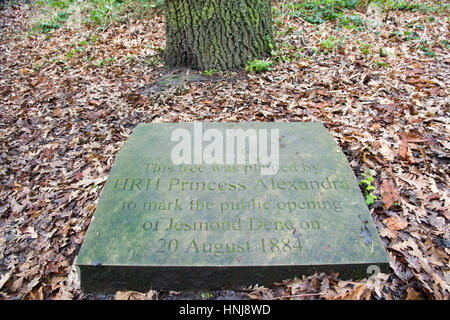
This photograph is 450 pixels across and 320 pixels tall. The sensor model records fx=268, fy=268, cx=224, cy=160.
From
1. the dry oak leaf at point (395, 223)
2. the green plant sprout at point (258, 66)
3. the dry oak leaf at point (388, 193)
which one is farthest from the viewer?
the green plant sprout at point (258, 66)

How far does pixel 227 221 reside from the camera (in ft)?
7.64

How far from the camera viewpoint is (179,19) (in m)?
4.84

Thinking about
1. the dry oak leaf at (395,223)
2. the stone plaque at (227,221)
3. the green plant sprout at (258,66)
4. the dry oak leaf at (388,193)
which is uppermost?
the green plant sprout at (258,66)

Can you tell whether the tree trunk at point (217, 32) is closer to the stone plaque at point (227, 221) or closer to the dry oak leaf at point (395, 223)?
the stone plaque at point (227, 221)

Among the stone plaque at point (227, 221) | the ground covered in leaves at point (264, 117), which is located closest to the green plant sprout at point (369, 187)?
the ground covered in leaves at point (264, 117)

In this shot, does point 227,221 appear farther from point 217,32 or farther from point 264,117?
point 217,32

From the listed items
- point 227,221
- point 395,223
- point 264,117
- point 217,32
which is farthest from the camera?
point 217,32

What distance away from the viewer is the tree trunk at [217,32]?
15.4 ft

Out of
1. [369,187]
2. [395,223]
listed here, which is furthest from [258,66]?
[395,223]

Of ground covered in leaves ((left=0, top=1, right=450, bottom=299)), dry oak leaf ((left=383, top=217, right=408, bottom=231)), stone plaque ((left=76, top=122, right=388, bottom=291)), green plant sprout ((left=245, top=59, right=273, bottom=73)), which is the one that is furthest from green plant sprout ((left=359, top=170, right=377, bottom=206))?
green plant sprout ((left=245, top=59, right=273, bottom=73))

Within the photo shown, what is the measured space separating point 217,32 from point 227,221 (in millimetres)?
3741

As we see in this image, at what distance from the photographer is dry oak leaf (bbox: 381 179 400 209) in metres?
2.75

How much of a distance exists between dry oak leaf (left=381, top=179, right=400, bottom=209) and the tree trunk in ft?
10.9
